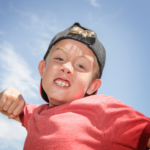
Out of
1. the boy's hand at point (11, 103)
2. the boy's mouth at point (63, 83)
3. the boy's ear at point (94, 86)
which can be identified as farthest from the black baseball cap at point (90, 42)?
the boy's hand at point (11, 103)

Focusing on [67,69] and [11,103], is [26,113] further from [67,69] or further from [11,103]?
[67,69]

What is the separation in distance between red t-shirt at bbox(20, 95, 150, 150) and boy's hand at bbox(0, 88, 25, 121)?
0.56 m

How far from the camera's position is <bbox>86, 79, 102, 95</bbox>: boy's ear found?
2188mm

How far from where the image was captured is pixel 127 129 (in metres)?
1.39

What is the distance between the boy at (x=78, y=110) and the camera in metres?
1.40

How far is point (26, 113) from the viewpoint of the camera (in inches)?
85.5

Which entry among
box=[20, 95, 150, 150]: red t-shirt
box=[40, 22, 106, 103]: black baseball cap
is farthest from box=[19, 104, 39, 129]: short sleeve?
box=[40, 22, 106, 103]: black baseball cap

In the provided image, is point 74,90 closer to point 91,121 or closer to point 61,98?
point 61,98

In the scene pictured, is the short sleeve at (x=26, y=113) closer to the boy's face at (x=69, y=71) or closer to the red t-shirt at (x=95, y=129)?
the boy's face at (x=69, y=71)

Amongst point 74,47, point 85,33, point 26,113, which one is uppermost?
point 85,33

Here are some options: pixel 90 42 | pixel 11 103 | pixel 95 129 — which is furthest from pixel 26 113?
pixel 90 42

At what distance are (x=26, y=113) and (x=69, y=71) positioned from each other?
83 cm

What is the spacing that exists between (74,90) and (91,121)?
48cm

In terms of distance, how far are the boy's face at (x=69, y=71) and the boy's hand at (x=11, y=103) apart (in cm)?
41
